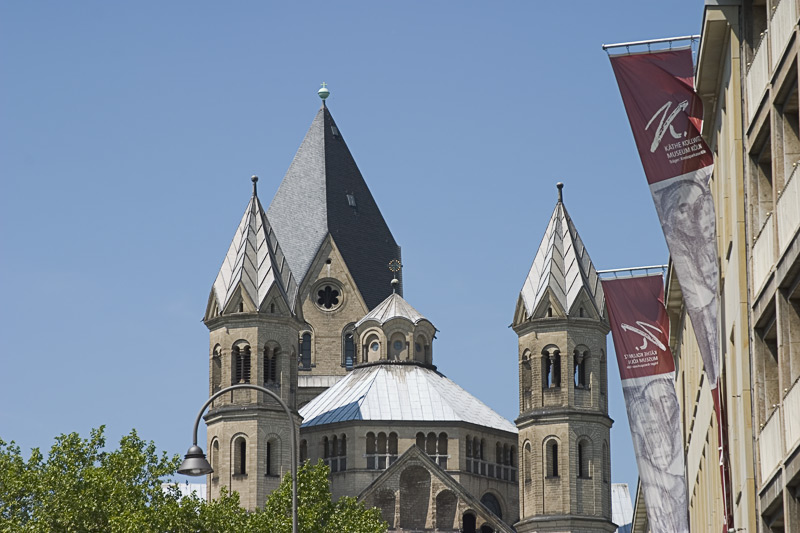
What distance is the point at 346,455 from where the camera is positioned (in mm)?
103250

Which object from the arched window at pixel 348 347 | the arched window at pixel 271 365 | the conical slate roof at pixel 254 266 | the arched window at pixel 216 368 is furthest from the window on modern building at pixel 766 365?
the arched window at pixel 348 347

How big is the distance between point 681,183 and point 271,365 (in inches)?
2640

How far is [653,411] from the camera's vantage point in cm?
3766

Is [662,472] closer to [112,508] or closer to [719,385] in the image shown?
[719,385]

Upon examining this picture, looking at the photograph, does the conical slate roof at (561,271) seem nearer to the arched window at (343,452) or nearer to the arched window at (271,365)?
the arched window at (271,365)

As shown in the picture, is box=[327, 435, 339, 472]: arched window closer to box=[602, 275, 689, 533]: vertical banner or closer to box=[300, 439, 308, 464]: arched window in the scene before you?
box=[300, 439, 308, 464]: arched window

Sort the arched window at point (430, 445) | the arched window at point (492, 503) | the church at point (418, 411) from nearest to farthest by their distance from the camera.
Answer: the church at point (418, 411), the arched window at point (430, 445), the arched window at point (492, 503)

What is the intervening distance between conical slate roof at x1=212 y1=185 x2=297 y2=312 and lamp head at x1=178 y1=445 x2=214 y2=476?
58082 millimetres

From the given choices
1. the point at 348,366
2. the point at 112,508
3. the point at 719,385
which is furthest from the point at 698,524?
the point at 348,366

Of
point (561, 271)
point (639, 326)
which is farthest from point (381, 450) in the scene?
point (639, 326)

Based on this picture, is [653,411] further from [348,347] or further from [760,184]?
[348,347]

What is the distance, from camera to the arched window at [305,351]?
116062 mm

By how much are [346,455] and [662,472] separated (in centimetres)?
6618

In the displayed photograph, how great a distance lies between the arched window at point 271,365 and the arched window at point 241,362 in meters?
0.83
